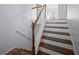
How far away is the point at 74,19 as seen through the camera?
180 centimetres

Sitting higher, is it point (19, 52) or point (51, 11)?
point (51, 11)

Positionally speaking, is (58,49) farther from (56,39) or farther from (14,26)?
(14,26)

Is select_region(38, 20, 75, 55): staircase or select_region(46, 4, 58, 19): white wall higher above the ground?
select_region(46, 4, 58, 19): white wall

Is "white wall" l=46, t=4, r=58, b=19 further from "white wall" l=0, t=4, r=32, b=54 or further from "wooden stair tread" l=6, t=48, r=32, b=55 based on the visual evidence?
"wooden stair tread" l=6, t=48, r=32, b=55

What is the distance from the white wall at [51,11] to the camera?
69.8 inches

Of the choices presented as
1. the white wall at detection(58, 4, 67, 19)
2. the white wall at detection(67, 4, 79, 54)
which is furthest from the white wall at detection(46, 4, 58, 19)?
the white wall at detection(67, 4, 79, 54)

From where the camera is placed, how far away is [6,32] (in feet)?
5.74

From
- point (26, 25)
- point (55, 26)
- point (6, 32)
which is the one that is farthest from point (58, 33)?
point (6, 32)

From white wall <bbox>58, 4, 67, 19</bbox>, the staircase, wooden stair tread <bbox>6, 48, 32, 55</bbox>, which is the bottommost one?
Answer: wooden stair tread <bbox>6, 48, 32, 55</bbox>

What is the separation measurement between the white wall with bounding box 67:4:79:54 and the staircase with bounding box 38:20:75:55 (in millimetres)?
59

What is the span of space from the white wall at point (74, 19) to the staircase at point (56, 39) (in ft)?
0.19

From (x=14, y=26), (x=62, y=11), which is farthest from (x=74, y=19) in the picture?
(x=14, y=26)

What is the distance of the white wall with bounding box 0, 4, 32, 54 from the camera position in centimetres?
173

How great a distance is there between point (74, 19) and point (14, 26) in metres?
0.70
